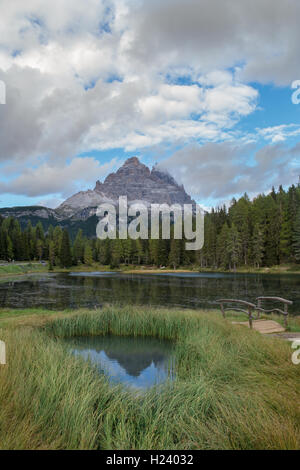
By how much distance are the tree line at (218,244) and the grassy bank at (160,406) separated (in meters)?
56.7

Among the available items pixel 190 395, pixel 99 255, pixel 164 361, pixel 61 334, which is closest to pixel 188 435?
pixel 190 395

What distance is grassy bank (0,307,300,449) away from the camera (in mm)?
3830

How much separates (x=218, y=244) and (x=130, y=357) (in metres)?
63.8

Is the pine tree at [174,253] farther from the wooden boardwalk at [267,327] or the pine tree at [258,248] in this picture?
the wooden boardwalk at [267,327]

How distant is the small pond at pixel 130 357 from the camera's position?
26.2ft

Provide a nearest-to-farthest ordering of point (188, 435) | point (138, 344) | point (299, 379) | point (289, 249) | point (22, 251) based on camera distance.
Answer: point (188, 435) → point (299, 379) → point (138, 344) → point (289, 249) → point (22, 251)

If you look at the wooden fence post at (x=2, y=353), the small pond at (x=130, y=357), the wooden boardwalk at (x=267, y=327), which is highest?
the wooden fence post at (x=2, y=353)

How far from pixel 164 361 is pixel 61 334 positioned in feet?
17.3

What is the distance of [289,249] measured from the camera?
63.5 metres

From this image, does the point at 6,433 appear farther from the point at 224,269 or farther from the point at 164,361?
the point at 224,269

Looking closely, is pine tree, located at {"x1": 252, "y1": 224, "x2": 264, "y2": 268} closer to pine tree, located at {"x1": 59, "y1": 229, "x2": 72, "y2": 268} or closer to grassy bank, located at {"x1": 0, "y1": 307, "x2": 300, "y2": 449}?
pine tree, located at {"x1": 59, "y1": 229, "x2": 72, "y2": 268}

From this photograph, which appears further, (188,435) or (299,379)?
(299,379)

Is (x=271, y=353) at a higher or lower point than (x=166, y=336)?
higher

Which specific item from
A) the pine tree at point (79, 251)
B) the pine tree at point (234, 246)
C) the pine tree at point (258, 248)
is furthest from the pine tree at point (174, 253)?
the pine tree at point (79, 251)
